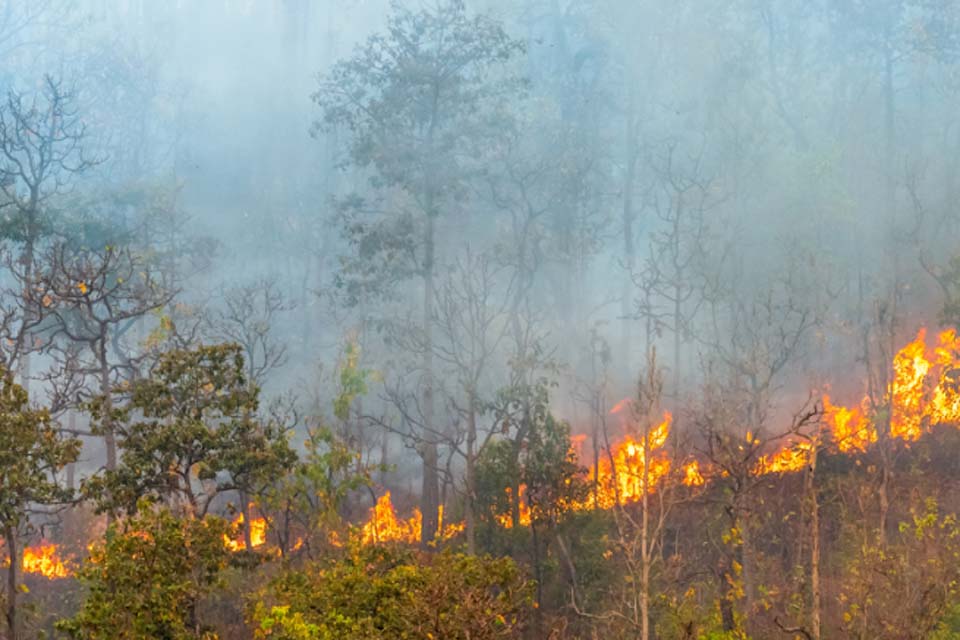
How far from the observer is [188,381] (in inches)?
749

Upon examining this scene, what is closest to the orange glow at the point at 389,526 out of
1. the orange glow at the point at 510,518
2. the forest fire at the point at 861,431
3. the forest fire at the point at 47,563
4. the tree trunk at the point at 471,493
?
the forest fire at the point at 861,431

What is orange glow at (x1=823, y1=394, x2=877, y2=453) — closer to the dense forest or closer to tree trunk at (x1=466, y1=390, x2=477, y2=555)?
the dense forest

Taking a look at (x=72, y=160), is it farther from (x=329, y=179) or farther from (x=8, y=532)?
(x=8, y=532)

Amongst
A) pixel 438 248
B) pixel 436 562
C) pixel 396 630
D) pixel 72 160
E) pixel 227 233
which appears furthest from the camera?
pixel 72 160

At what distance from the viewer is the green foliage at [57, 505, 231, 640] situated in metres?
14.1

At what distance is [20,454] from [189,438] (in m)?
3.21

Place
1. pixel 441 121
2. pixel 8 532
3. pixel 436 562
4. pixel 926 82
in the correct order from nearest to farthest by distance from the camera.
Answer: pixel 436 562, pixel 8 532, pixel 441 121, pixel 926 82

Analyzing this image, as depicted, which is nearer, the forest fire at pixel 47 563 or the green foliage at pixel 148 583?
the green foliage at pixel 148 583

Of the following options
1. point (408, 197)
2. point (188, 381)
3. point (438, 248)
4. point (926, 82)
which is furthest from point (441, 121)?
point (926, 82)

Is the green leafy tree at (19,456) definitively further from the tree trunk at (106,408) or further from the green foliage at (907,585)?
the green foliage at (907,585)

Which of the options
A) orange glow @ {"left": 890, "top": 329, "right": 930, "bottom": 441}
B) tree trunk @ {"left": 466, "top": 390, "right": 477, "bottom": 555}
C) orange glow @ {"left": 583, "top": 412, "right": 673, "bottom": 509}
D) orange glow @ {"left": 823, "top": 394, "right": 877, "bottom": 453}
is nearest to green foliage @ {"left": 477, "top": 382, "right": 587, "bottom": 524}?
tree trunk @ {"left": 466, "top": 390, "right": 477, "bottom": 555}

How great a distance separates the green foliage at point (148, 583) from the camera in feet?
46.1

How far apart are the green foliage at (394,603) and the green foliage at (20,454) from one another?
5.87 metres

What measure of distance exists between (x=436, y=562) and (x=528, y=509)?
10475mm
